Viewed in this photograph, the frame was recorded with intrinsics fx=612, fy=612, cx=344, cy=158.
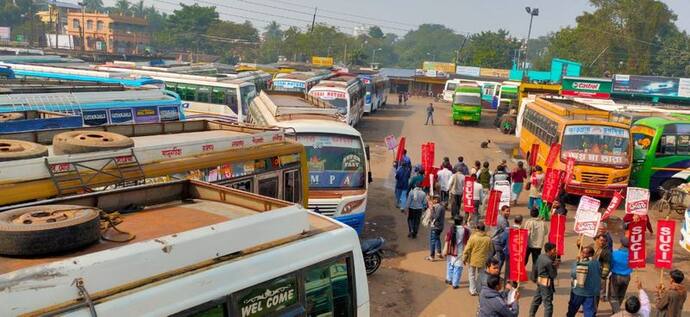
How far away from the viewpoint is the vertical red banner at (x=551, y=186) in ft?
46.2

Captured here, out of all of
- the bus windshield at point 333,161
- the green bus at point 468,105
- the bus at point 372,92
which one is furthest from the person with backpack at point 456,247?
the bus at point 372,92

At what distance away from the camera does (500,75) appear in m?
79.8

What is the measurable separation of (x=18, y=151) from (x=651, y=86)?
151 feet

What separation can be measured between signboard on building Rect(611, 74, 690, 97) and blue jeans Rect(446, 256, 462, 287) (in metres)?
36.8

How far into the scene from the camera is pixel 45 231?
11.6 ft

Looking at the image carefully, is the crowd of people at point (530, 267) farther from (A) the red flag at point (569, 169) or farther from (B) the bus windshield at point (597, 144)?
(B) the bus windshield at point (597, 144)

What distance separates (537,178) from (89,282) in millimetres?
13913

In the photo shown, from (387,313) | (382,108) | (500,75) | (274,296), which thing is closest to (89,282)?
(274,296)

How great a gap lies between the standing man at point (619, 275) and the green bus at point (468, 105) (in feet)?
92.4

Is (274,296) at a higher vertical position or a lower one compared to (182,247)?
lower

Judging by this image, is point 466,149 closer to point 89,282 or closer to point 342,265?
point 342,265

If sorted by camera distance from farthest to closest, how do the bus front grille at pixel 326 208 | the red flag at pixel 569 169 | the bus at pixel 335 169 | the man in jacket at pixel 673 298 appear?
the red flag at pixel 569 169, the bus at pixel 335 169, the bus front grille at pixel 326 208, the man in jacket at pixel 673 298

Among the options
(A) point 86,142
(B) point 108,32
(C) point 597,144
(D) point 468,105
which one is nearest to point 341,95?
(D) point 468,105

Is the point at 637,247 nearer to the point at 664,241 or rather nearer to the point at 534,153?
the point at 664,241
